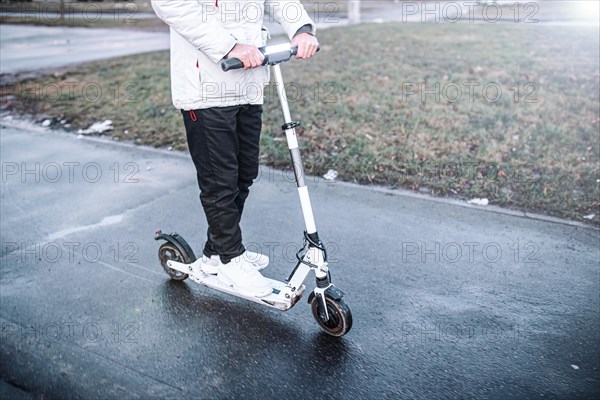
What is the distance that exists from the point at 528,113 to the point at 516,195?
96.2 inches

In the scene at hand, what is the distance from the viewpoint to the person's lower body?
3.14m

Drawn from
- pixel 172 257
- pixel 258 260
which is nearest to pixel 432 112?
pixel 258 260

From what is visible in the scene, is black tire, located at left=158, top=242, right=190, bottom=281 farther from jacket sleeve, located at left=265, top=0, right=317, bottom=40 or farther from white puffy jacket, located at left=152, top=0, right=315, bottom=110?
jacket sleeve, located at left=265, top=0, right=317, bottom=40

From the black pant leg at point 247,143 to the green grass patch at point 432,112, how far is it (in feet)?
7.24

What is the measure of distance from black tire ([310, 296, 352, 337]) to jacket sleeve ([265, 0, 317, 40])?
1.51m

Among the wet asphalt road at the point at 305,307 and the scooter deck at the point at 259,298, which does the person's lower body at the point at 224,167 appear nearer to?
the scooter deck at the point at 259,298

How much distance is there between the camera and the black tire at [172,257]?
12.4ft

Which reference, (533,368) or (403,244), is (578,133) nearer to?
(403,244)

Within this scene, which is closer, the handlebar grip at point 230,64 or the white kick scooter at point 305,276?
the handlebar grip at point 230,64

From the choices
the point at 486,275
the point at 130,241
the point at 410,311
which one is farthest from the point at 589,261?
the point at 130,241

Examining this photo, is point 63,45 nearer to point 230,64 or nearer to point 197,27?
point 197,27

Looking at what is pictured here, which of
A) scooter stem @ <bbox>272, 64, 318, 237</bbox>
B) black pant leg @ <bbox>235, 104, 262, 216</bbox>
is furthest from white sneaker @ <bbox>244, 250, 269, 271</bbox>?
scooter stem @ <bbox>272, 64, 318, 237</bbox>

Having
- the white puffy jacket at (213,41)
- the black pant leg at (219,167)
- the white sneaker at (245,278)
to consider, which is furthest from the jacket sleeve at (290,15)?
the white sneaker at (245,278)

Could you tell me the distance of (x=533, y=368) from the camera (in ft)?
9.80
